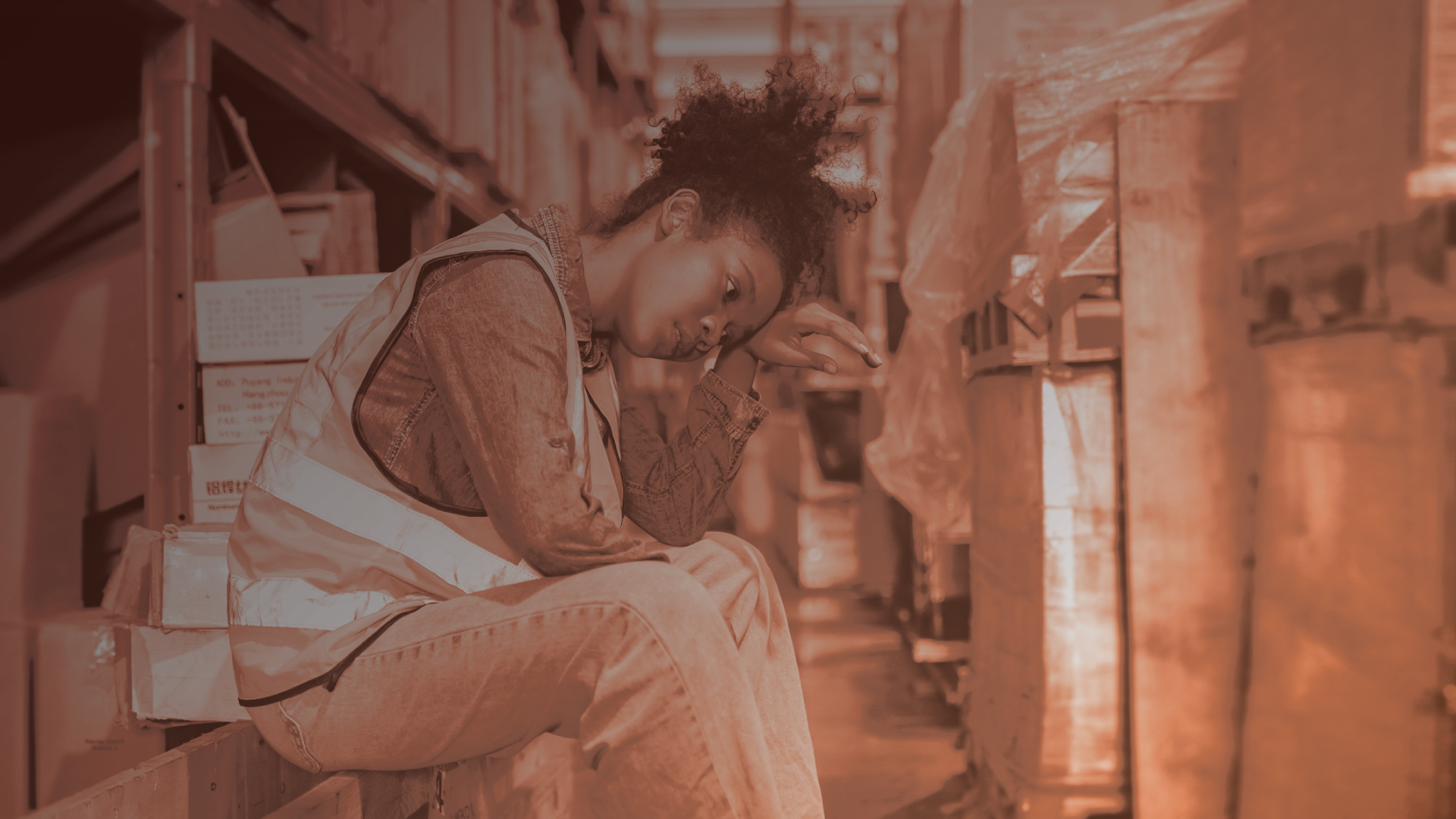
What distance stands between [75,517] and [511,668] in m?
0.93

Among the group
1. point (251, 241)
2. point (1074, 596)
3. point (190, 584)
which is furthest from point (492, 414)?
point (1074, 596)

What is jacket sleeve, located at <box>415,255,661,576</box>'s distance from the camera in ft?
2.09

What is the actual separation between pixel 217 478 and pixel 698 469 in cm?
70

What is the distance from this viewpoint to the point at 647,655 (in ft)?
1.96

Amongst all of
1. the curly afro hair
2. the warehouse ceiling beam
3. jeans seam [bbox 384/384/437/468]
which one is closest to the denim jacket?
jeans seam [bbox 384/384/437/468]

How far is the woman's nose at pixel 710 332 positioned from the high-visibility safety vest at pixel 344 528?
17cm

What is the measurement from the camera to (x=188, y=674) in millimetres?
959

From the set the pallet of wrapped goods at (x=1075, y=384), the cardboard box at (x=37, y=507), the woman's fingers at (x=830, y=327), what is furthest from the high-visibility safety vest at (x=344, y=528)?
the pallet of wrapped goods at (x=1075, y=384)

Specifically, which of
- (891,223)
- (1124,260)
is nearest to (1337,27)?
(1124,260)

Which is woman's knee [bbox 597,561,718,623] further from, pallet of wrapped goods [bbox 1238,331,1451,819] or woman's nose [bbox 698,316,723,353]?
pallet of wrapped goods [bbox 1238,331,1451,819]

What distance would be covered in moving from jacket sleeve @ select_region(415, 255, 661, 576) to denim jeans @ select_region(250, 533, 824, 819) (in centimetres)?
4

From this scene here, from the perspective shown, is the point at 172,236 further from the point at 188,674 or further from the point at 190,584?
the point at 188,674

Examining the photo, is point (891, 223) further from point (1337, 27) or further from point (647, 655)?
point (647, 655)

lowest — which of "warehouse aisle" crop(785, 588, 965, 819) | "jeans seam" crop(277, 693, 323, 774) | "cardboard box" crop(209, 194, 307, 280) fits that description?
"warehouse aisle" crop(785, 588, 965, 819)
